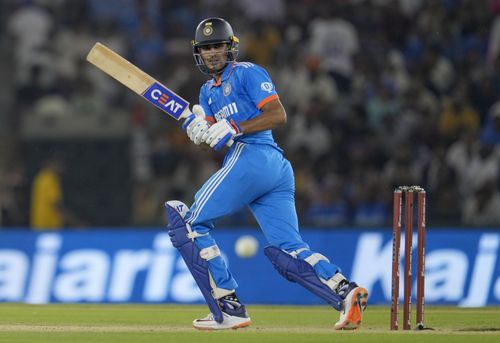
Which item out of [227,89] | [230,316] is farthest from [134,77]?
[230,316]

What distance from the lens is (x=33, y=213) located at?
13.4m

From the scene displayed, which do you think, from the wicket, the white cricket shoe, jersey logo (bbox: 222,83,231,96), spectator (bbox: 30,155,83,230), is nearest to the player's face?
jersey logo (bbox: 222,83,231,96)

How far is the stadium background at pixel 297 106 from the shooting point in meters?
12.9

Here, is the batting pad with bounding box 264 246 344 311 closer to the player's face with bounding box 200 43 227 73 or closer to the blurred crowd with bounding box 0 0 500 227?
the player's face with bounding box 200 43 227 73

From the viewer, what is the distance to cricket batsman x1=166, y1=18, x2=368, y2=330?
699 centimetres

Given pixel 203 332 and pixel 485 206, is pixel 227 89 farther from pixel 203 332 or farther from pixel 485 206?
pixel 485 206

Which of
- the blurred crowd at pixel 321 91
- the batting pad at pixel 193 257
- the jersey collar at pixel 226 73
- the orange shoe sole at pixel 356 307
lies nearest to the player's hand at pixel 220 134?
the jersey collar at pixel 226 73

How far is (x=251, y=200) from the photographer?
712 cm

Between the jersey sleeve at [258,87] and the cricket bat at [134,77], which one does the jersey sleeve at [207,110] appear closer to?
the cricket bat at [134,77]

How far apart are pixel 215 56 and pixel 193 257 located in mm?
1222

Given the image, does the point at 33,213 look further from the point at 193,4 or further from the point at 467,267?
the point at 467,267

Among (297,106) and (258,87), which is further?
(297,106)

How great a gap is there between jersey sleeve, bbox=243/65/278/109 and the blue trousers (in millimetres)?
281

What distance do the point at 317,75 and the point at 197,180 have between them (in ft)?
6.72
